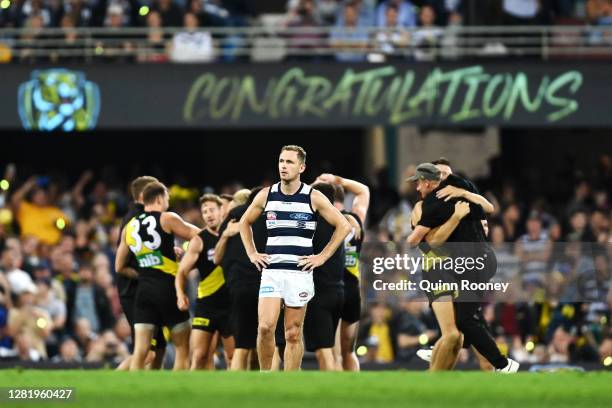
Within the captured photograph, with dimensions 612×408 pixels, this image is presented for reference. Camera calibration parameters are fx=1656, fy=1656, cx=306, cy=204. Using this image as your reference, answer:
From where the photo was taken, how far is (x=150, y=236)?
642 inches

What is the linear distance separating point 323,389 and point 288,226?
263cm

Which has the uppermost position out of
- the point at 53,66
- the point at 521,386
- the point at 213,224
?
the point at 53,66

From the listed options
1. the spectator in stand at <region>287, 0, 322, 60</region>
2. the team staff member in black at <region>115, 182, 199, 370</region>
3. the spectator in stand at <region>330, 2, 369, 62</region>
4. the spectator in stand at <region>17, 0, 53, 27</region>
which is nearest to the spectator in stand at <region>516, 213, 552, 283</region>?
the team staff member in black at <region>115, 182, 199, 370</region>

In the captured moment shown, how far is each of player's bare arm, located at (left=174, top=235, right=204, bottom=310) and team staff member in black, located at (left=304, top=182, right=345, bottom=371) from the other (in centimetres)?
127

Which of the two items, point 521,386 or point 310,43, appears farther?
point 310,43

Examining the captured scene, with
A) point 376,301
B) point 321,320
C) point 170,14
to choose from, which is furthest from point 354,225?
point 170,14

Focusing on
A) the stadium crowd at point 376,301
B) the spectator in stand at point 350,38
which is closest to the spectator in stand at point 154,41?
the stadium crowd at point 376,301

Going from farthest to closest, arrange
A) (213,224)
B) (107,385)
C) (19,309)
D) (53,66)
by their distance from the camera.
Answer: (53,66) → (19,309) → (213,224) → (107,385)

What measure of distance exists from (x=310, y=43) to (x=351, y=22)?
72 centimetres

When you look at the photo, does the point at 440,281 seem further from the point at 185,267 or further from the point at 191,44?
the point at 191,44

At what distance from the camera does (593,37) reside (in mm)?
25531

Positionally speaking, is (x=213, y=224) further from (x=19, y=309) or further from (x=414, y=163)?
(x=414, y=163)

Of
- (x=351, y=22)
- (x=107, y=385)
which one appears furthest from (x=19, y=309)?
(x=107, y=385)

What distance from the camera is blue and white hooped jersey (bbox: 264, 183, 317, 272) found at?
14.5 meters
